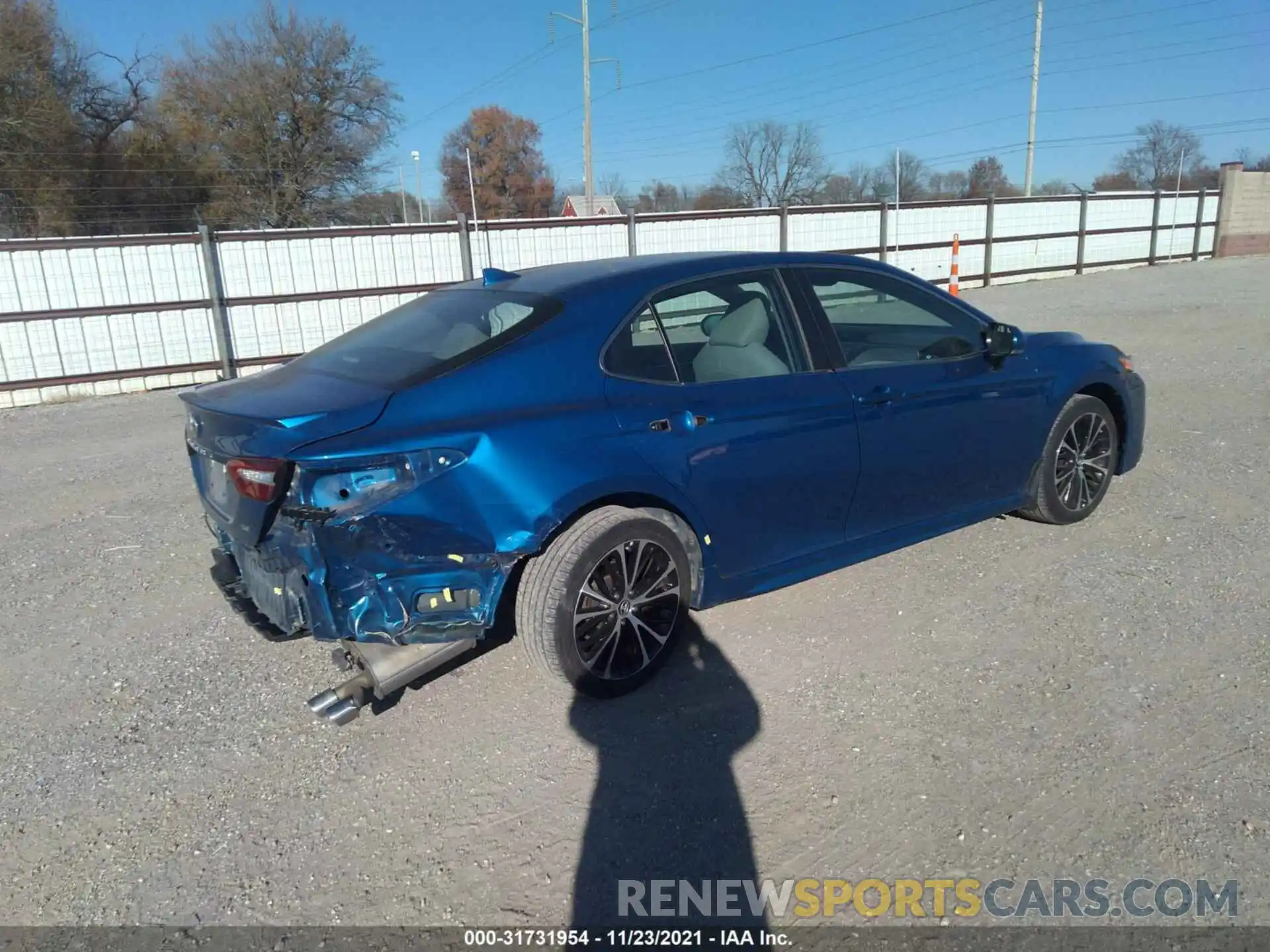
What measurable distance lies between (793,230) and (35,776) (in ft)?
52.2

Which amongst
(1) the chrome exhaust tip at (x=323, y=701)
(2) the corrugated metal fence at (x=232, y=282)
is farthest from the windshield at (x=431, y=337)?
(2) the corrugated metal fence at (x=232, y=282)

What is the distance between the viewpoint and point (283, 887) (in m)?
2.53

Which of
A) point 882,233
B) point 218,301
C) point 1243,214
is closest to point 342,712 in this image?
point 218,301

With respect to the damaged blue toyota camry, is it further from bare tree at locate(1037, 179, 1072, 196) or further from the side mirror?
bare tree at locate(1037, 179, 1072, 196)

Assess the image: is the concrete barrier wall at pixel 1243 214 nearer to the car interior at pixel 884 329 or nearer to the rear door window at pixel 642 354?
the car interior at pixel 884 329

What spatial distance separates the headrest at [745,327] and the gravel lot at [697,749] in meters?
1.23

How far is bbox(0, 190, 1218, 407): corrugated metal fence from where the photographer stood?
35.8ft

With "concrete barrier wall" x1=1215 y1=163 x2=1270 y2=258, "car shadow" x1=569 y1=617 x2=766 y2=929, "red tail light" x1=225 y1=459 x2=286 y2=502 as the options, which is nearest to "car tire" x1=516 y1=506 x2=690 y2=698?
"car shadow" x1=569 y1=617 x2=766 y2=929

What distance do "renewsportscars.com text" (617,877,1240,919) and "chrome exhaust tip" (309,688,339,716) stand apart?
1.16m

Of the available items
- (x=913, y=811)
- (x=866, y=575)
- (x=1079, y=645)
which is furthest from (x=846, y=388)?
(x=913, y=811)

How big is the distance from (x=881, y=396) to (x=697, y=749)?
174 centimetres

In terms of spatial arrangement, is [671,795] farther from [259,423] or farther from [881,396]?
[881,396]

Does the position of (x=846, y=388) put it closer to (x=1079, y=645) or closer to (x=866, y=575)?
(x=866, y=575)

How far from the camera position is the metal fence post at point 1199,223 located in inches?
984
